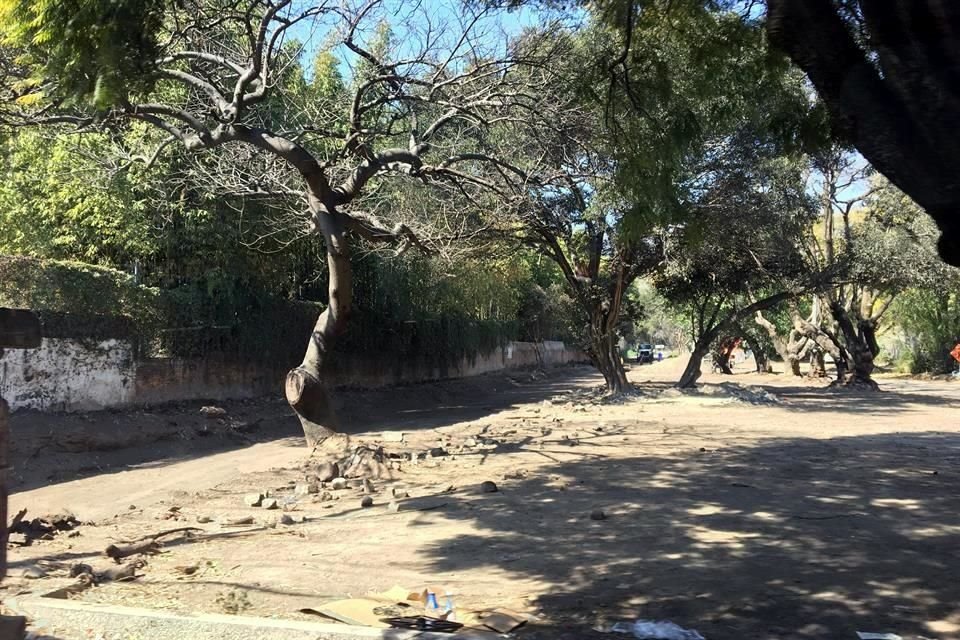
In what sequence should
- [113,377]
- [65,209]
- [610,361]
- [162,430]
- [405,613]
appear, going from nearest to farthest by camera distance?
1. [405,613]
2. [162,430]
3. [113,377]
4. [65,209]
5. [610,361]

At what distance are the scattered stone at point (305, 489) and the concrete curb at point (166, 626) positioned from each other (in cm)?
514

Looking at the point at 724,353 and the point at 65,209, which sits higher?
the point at 65,209

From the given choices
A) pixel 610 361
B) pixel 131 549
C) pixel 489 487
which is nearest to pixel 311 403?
pixel 489 487

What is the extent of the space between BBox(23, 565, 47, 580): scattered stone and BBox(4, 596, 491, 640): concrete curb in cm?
111

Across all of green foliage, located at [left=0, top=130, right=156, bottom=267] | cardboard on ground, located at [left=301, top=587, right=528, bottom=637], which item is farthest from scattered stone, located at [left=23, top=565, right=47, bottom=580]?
green foliage, located at [left=0, top=130, right=156, bottom=267]

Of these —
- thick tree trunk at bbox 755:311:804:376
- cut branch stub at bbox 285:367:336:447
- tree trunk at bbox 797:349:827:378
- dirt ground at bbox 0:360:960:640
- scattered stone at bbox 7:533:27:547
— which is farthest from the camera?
thick tree trunk at bbox 755:311:804:376

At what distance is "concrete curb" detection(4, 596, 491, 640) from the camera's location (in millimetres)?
4645

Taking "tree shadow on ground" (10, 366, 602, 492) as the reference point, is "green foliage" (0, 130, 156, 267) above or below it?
above

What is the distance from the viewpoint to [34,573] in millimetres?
6621

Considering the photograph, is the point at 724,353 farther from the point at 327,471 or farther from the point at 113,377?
the point at 327,471

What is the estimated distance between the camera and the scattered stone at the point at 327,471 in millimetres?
11414

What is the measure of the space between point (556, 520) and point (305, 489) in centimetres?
406

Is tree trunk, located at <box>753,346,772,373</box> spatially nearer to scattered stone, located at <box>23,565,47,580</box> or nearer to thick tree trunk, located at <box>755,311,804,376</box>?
thick tree trunk, located at <box>755,311,804,376</box>

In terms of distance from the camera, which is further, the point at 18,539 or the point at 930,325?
the point at 930,325
